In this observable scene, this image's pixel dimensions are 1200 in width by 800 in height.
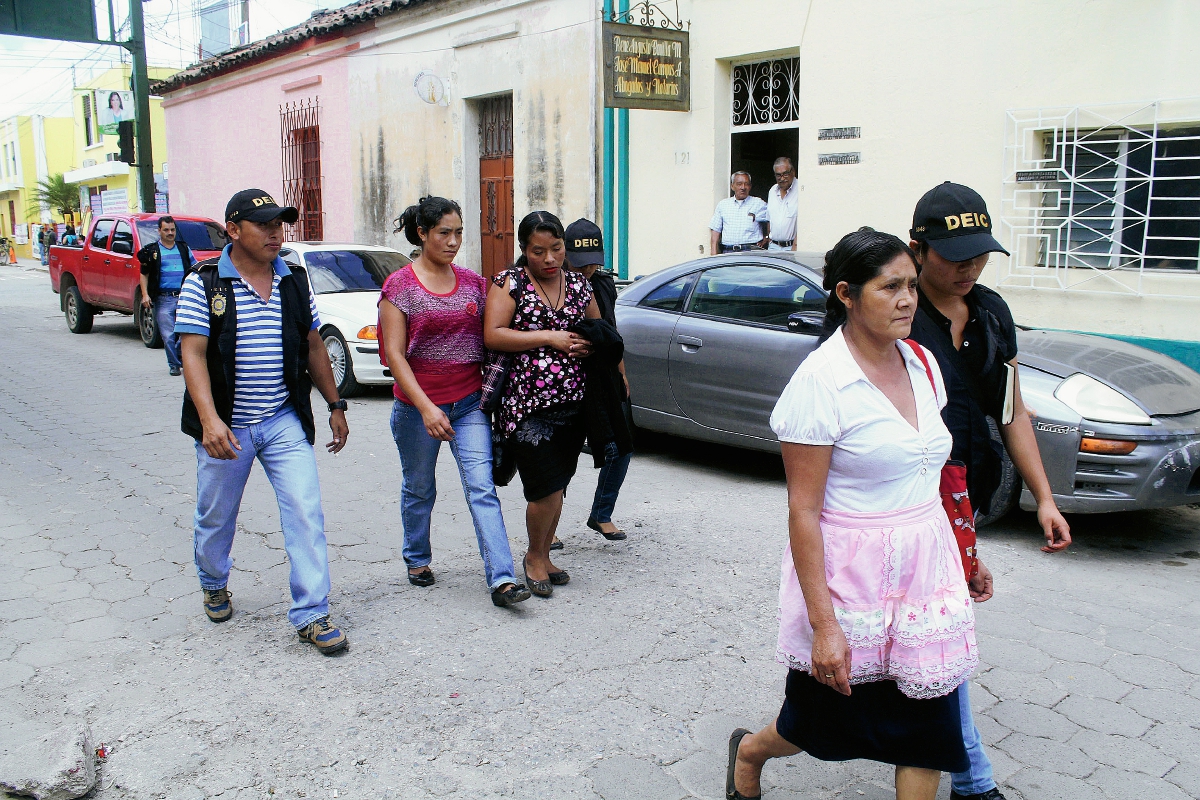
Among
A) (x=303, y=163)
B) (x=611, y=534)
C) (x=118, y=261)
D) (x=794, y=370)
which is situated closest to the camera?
(x=611, y=534)

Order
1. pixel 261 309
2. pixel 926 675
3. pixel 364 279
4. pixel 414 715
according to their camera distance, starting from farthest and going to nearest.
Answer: pixel 364 279
pixel 261 309
pixel 414 715
pixel 926 675

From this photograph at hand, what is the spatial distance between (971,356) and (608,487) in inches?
109

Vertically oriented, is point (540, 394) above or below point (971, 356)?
below

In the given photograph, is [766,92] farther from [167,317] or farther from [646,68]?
[167,317]

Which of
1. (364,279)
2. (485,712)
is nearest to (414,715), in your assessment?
(485,712)

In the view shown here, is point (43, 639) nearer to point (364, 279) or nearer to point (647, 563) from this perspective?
point (647, 563)

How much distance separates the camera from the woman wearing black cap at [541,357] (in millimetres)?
4273

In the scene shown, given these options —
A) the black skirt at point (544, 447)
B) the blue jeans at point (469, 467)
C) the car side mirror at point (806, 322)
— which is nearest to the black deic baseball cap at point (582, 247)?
the black skirt at point (544, 447)

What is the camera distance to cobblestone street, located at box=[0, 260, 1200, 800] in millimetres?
3129

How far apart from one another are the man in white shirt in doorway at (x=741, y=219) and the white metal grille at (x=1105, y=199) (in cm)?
267

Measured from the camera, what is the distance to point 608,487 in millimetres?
5375

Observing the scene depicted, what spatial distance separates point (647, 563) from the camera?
5.06 meters

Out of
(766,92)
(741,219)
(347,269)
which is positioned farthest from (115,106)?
(741,219)

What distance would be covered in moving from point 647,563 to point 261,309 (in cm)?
225
